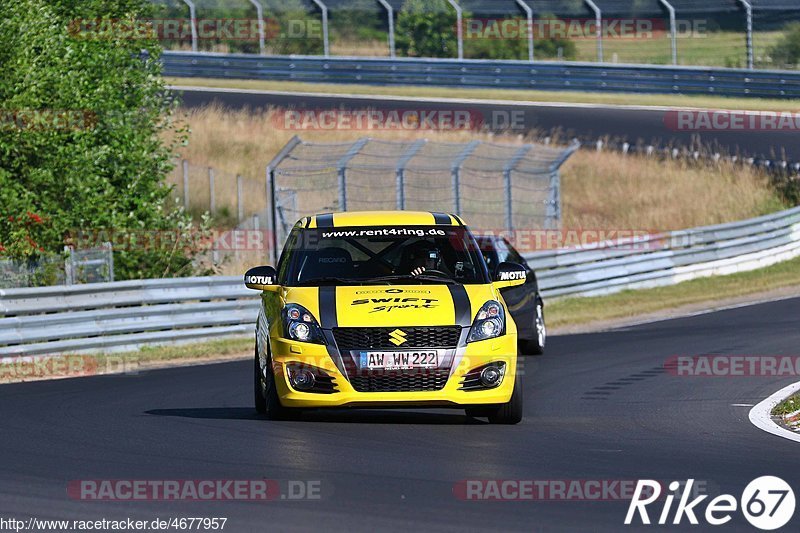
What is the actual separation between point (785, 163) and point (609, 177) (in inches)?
158

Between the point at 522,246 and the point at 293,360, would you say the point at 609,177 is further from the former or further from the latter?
the point at 293,360

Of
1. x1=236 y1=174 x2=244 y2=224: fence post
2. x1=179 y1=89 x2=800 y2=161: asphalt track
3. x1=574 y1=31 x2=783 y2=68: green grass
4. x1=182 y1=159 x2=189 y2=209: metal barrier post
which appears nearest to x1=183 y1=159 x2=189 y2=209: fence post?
x1=182 y1=159 x2=189 y2=209: metal barrier post

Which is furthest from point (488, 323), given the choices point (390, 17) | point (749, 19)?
point (390, 17)

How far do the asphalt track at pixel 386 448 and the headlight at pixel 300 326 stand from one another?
2.15ft

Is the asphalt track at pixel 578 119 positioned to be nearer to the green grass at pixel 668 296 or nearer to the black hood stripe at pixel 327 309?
the green grass at pixel 668 296

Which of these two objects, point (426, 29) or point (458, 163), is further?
point (426, 29)

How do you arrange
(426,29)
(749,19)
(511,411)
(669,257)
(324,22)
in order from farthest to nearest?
(426,29)
(324,22)
(749,19)
(669,257)
(511,411)

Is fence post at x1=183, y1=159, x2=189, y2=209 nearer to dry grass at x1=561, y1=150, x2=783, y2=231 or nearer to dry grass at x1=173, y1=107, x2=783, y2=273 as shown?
dry grass at x1=173, y1=107, x2=783, y2=273

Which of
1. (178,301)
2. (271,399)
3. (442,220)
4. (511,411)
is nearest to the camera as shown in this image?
(511,411)

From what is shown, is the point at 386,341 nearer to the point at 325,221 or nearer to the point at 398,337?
the point at 398,337

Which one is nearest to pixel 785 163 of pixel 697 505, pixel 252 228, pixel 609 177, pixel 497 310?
pixel 609 177

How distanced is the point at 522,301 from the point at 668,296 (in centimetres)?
869

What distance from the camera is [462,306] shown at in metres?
10.6

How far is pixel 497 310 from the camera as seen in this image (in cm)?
1080
